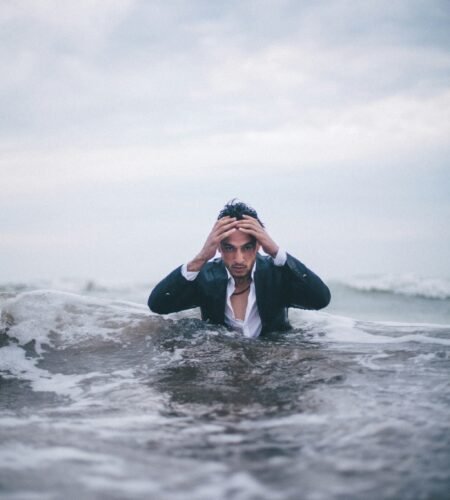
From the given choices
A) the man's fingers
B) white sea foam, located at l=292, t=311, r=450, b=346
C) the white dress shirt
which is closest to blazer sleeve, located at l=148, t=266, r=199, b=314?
the white dress shirt

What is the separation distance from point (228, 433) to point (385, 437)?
747 mm

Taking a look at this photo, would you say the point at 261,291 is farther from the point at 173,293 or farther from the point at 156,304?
the point at 156,304

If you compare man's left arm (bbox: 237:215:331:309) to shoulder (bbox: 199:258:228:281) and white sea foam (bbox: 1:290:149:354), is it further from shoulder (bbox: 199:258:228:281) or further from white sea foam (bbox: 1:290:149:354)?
white sea foam (bbox: 1:290:149:354)

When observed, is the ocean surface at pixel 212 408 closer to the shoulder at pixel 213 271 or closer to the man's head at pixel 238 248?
the shoulder at pixel 213 271

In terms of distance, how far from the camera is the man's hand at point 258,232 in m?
4.51

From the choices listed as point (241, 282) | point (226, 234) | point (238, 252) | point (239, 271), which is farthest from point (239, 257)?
point (241, 282)

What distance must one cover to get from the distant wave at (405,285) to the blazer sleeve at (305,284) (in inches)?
516

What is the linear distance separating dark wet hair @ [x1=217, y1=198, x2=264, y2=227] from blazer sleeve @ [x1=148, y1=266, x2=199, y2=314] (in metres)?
0.73

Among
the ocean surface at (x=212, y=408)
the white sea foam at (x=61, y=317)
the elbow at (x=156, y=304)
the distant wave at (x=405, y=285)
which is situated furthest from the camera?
the distant wave at (x=405, y=285)

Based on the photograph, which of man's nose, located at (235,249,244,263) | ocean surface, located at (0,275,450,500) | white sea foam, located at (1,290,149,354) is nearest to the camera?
ocean surface, located at (0,275,450,500)

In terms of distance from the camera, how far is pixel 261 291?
4648mm

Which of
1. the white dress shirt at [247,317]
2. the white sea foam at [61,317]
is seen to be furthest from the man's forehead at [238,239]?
the white sea foam at [61,317]

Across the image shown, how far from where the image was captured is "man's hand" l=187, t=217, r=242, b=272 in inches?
177

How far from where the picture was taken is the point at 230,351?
4.20 meters
